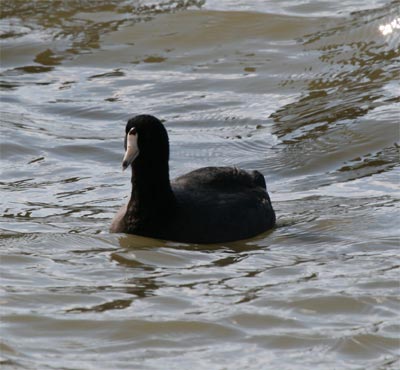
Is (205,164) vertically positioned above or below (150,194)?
below

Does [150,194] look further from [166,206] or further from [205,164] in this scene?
[205,164]

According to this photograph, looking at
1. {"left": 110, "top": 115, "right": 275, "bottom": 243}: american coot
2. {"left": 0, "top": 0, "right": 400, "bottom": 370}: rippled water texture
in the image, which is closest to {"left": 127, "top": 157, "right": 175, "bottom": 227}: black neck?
{"left": 110, "top": 115, "right": 275, "bottom": 243}: american coot

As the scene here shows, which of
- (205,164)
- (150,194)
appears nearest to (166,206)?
A: (150,194)

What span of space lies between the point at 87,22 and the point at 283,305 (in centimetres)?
968

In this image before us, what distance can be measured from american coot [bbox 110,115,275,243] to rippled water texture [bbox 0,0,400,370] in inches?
7.4

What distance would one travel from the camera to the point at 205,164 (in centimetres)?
1115

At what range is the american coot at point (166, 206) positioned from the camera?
8.41 m

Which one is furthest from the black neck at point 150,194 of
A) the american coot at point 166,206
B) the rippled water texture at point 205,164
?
the rippled water texture at point 205,164

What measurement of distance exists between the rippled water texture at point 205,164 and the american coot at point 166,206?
0.19m

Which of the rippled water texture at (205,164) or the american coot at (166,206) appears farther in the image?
the american coot at (166,206)

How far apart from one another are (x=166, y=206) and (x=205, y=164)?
2660 millimetres

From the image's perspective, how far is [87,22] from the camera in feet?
52.3

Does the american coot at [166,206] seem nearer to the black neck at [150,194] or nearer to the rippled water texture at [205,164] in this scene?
the black neck at [150,194]

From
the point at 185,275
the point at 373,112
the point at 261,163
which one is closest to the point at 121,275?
the point at 185,275
